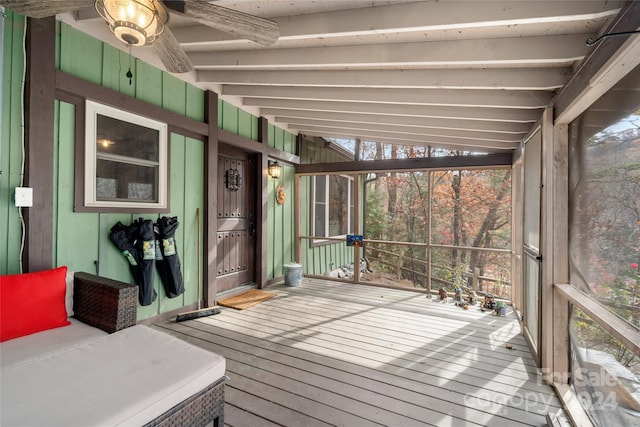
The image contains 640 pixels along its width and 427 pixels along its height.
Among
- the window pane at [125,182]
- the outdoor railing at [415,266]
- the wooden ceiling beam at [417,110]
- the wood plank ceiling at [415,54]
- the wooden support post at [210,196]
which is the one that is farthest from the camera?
the outdoor railing at [415,266]

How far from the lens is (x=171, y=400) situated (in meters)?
1.22

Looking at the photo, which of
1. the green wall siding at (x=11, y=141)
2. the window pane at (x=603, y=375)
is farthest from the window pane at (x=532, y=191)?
the green wall siding at (x=11, y=141)

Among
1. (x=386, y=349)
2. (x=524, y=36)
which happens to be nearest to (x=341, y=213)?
(x=386, y=349)

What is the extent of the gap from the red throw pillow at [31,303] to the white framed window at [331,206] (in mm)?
4453

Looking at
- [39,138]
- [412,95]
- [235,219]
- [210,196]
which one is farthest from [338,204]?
[39,138]

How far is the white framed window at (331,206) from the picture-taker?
243 inches

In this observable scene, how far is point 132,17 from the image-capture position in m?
1.33

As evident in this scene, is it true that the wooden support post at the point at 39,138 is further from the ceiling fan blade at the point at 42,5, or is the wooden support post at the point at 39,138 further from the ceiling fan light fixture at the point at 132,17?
the ceiling fan light fixture at the point at 132,17

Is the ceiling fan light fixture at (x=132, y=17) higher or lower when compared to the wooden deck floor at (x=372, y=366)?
higher

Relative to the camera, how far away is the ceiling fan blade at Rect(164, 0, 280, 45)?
148 centimetres

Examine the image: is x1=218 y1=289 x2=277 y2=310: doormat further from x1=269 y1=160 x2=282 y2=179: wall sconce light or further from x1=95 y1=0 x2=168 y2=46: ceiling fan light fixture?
x1=95 y1=0 x2=168 y2=46: ceiling fan light fixture

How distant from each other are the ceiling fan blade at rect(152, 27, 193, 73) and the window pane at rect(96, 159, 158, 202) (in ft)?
4.29

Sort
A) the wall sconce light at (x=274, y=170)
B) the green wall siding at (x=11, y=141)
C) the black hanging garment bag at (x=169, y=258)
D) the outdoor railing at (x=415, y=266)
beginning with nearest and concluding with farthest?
the green wall siding at (x=11, y=141) → the black hanging garment bag at (x=169, y=258) → the wall sconce light at (x=274, y=170) → the outdoor railing at (x=415, y=266)

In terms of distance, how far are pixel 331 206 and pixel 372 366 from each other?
4.47 m
